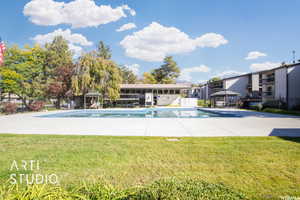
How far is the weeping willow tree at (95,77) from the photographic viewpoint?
74.5 feet

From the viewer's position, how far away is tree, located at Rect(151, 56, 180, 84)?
148ft

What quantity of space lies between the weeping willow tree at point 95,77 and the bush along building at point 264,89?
17038mm

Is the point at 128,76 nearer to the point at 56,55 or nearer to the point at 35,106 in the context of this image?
the point at 56,55

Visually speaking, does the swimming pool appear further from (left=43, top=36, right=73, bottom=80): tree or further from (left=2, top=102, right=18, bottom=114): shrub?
(left=43, top=36, right=73, bottom=80): tree

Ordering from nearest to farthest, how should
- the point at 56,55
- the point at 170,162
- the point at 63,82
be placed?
the point at 170,162
the point at 63,82
the point at 56,55

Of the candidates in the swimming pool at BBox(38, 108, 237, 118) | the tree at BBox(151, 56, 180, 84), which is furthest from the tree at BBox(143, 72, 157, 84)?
the swimming pool at BBox(38, 108, 237, 118)

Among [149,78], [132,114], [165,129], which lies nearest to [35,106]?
[132,114]

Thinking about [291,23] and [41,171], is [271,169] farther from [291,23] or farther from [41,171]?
[291,23]

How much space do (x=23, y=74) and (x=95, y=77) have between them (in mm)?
9321

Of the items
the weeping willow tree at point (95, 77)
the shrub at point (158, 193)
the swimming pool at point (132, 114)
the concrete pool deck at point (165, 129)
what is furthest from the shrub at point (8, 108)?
the shrub at point (158, 193)

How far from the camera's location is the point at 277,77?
A: 2234 cm

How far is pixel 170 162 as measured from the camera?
3.54 metres

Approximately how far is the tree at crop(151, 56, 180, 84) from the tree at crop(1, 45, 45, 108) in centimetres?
3034

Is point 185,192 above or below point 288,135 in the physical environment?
above
